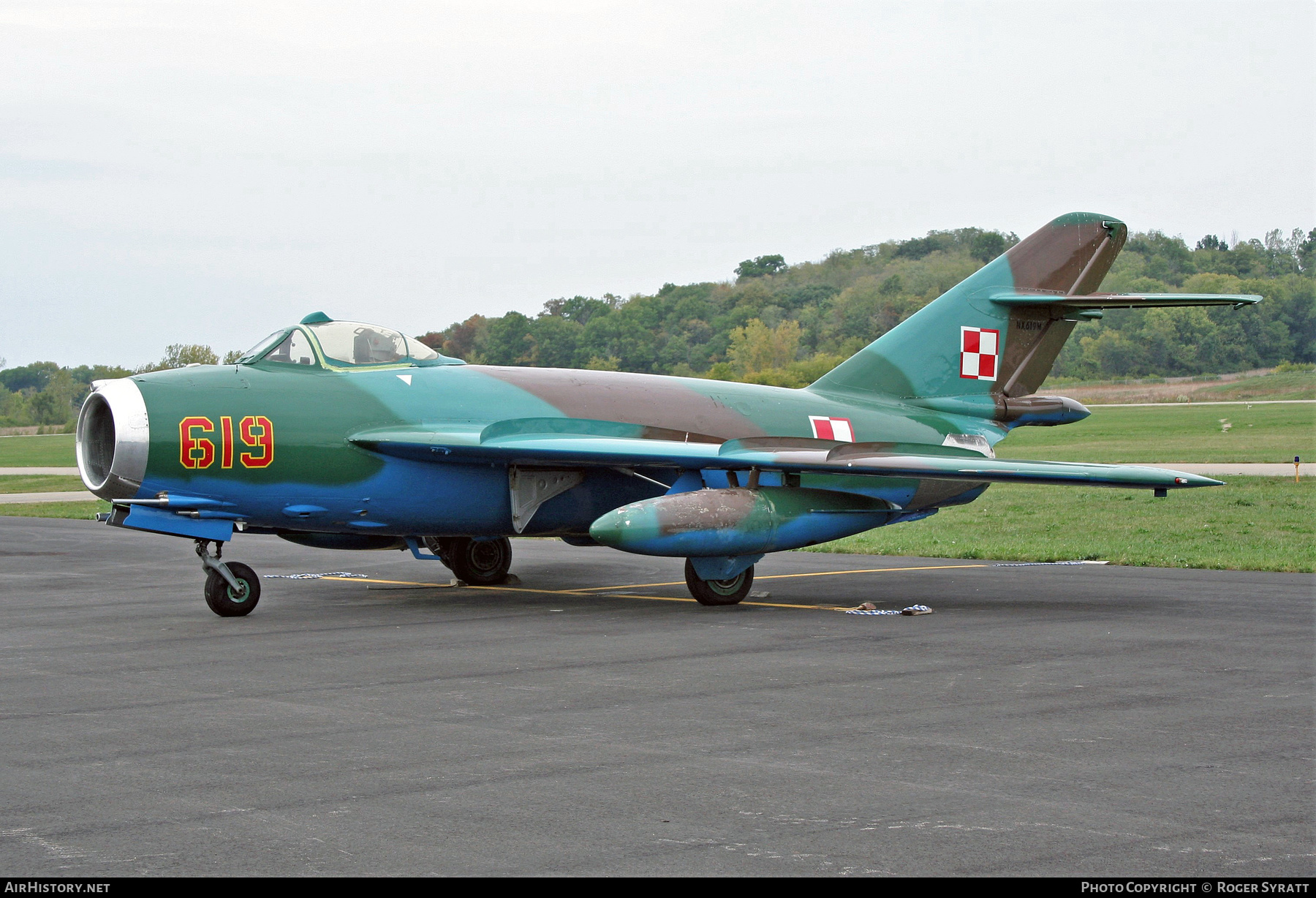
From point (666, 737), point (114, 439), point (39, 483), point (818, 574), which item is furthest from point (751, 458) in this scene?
point (39, 483)

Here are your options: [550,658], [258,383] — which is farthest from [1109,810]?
[258,383]

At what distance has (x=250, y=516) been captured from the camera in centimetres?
1280

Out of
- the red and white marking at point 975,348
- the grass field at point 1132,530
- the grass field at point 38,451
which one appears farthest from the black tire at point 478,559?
the grass field at point 38,451

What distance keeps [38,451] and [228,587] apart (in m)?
63.2

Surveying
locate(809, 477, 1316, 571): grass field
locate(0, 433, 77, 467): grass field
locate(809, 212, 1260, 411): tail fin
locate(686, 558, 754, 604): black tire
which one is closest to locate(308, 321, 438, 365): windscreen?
locate(686, 558, 754, 604): black tire

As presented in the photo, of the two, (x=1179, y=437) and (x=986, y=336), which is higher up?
(x=986, y=336)

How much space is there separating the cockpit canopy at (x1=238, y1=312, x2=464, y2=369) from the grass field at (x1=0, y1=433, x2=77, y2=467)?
1312 inches

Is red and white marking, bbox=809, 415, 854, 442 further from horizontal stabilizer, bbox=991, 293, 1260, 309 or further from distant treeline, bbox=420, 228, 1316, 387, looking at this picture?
distant treeline, bbox=420, 228, 1316, 387

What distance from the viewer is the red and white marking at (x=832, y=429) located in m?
15.6

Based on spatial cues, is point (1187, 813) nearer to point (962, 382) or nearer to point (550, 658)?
point (550, 658)

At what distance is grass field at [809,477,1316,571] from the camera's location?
17.3 metres

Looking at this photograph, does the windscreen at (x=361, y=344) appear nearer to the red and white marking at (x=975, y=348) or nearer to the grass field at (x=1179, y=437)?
the red and white marking at (x=975, y=348)

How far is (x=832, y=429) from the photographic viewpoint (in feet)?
51.4

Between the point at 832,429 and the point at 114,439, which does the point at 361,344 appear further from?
the point at 832,429
